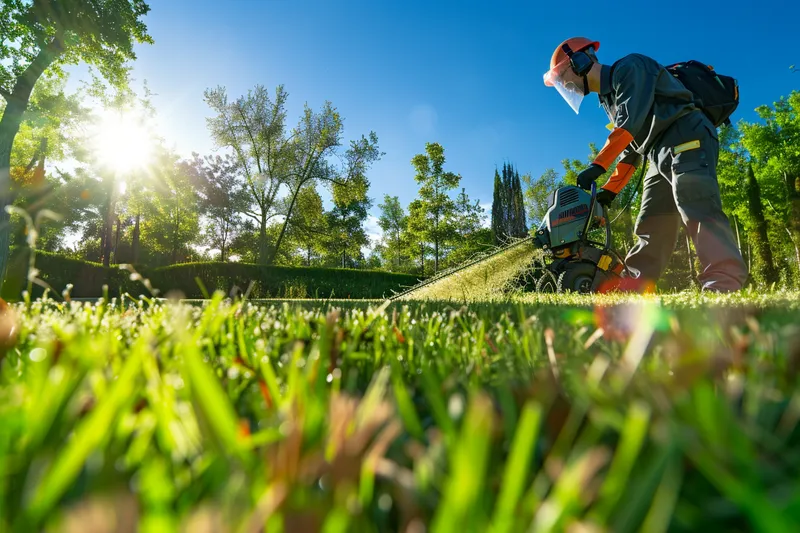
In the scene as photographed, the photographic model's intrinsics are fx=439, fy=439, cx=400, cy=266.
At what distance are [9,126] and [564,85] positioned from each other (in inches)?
578

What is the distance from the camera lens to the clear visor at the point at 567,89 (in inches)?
239

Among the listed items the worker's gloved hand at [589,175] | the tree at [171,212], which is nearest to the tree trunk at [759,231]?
the worker's gloved hand at [589,175]

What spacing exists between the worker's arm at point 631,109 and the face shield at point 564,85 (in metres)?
1.01

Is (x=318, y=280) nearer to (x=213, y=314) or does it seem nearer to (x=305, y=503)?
(x=213, y=314)

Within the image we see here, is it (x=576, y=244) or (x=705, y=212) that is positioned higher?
(x=705, y=212)

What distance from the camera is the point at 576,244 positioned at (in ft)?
19.8

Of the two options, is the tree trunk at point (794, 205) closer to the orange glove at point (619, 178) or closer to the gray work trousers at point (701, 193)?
the orange glove at point (619, 178)

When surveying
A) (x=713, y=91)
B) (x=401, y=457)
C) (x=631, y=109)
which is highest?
(x=713, y=91)

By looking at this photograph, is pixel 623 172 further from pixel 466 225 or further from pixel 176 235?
pixel 176 235

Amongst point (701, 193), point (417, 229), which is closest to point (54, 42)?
point (701, 193)

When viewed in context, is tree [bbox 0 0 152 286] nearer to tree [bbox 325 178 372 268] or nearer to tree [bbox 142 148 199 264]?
tree [bbox 325 178 372 268]

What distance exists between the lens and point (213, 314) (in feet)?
4.52

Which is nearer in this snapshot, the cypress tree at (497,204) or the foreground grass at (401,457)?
the foreground grass at (401,457)

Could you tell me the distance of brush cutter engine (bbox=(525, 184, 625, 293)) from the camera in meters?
5.89
